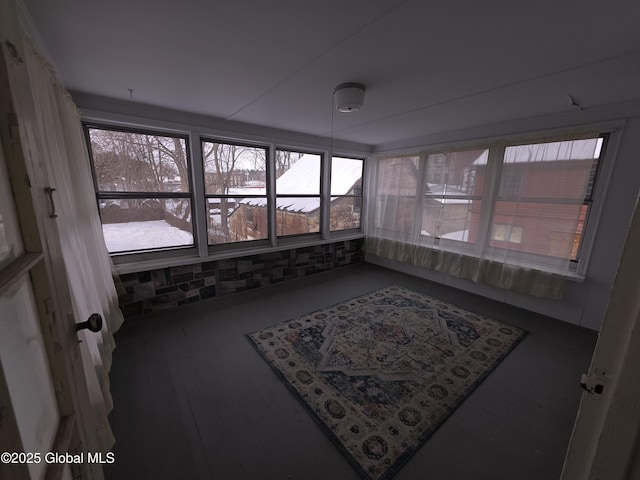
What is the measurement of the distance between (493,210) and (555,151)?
0.78 metres

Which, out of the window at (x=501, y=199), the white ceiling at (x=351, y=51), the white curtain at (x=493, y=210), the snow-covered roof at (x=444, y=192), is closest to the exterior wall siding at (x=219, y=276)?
the white curtain at (x=493, y=210)

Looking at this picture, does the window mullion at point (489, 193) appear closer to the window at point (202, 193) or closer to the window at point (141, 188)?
the window at point (202, 193)

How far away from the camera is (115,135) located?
2.45m

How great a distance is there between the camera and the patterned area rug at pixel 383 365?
145 centimetres

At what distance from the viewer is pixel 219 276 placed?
3.16 meters

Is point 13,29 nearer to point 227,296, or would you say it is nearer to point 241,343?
point 241,343

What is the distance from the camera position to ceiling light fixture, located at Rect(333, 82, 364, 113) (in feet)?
6.18

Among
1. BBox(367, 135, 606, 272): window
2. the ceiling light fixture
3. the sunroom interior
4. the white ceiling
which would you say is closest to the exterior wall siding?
the sunroom interior

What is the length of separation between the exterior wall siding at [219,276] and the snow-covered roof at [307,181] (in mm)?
698

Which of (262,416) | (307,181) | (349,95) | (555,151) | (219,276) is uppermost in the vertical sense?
(349,95)

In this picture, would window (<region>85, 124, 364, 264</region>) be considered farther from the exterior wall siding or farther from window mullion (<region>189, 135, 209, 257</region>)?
the exterior wall siding

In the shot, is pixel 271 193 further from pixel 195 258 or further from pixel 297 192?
pixel 195 258

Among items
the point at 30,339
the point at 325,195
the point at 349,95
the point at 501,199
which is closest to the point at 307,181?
the point at 325,195

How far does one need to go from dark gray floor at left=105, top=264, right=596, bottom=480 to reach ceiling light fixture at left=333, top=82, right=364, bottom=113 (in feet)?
7.12
